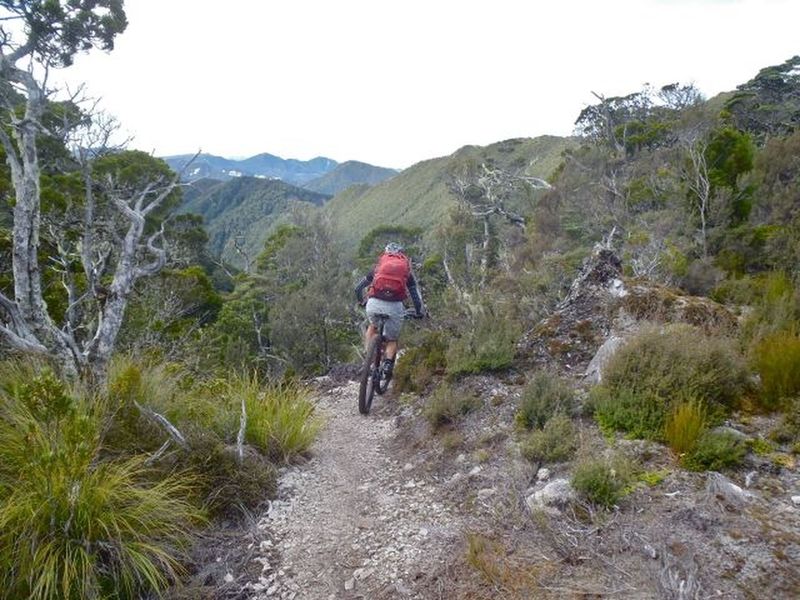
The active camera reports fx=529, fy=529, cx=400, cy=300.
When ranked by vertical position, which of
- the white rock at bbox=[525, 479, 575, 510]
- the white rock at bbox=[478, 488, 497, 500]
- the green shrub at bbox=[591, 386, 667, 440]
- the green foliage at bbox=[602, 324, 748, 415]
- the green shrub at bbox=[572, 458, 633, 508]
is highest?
the green foliage at bbox=[602, 324, 748, 415]

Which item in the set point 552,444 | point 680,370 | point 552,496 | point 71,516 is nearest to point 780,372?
point 680,370

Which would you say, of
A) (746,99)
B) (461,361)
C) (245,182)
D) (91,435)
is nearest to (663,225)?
(461,361)

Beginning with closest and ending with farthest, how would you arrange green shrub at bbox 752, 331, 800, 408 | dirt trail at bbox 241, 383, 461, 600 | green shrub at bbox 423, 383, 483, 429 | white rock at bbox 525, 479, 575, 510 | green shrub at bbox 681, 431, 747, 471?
1. dirt trail at bbox 241, 383, 461, 600
2. white rock at bbox 525, 479, 575, 510
3. green shrub at bbox 681, 431, 747, 471
4. green shrub at bbox 752, 331, 800, 408
5. green shrub at bbox 423, 383, 483, 429

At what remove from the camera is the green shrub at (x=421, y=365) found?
21.6ft

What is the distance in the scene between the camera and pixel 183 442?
382 centimetres

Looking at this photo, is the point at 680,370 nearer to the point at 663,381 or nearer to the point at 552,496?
the point at 663,381

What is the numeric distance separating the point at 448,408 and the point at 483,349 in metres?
1.01

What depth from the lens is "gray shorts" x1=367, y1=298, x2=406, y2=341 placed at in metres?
6.04

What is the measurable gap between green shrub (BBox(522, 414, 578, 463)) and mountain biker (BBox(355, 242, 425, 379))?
7.85ft

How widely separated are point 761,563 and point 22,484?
3.79 metres

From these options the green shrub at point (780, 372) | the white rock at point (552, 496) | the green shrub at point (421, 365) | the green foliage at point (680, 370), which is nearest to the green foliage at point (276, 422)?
the green shrub at point (421, 365)

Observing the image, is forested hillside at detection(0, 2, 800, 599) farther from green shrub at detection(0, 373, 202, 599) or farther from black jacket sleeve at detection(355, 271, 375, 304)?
black jacket sleeve at detection(355, 271, 375, 304)

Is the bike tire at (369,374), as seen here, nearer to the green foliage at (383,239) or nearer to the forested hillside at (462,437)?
the forested hillside at (462,437)

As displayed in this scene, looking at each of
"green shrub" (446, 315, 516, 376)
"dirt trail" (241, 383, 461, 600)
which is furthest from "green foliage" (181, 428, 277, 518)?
"green shrub" (446, 315, 516, 376)
